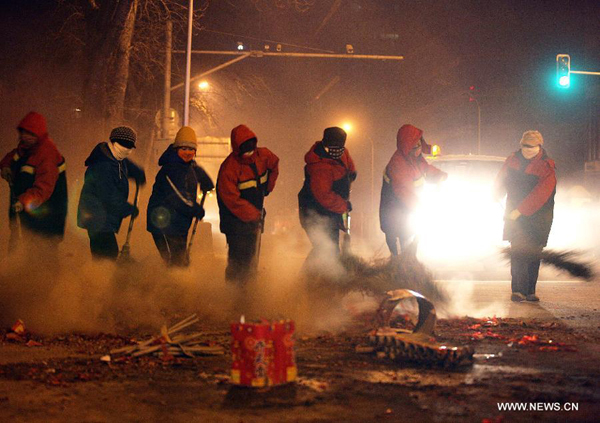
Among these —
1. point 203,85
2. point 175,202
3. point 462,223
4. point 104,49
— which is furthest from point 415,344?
point 203,85

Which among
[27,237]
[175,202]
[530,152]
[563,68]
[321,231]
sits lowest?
[27,237]

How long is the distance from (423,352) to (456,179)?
9.08 m

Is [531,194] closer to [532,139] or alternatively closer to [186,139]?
[532,139]

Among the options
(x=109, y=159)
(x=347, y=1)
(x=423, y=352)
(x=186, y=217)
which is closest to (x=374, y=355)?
(x=423, y=352)

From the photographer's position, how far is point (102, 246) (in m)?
8.37

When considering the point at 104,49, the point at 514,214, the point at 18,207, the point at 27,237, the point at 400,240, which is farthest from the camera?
the point at 104,49

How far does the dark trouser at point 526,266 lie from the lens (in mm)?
9805

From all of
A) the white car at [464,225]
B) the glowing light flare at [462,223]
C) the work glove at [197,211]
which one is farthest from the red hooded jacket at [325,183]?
the glowing light flare at [462,223]

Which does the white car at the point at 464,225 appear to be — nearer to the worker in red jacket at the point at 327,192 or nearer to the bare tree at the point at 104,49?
the worker in red jacket at the point at 327,192

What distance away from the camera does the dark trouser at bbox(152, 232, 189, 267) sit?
864cm

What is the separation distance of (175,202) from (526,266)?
14.1ft

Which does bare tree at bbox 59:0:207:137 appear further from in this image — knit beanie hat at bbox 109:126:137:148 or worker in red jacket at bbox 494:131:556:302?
worker in red jacket at bbox 494:131:556:302

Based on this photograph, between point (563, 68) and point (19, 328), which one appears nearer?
point (19, 328)

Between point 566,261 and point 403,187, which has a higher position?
point 403,187
